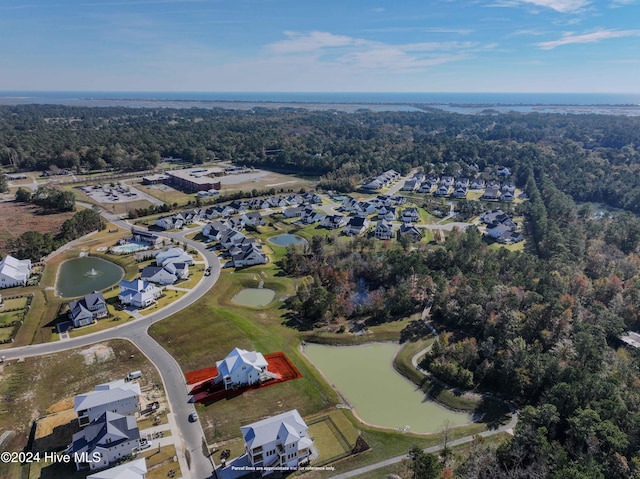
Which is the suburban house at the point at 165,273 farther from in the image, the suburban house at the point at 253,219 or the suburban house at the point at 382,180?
the suburban house at the point at 382,180

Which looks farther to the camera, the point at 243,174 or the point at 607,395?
the point at 243,174

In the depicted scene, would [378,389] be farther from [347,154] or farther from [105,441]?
[347,154]

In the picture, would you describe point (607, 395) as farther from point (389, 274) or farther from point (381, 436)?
point (389, 274)

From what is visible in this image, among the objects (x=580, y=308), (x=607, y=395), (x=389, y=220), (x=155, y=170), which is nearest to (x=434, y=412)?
(x=607, y=395)

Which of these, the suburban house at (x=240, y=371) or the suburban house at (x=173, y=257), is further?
the suburban house at (x=173, y=257)

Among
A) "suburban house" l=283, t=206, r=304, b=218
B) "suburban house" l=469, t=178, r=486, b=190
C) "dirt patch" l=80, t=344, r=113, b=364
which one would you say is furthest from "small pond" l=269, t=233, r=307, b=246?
"suburban house" l=469, t=178, r=486, b=190

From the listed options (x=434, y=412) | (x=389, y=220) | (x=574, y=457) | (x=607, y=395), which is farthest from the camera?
(x=389, y=220)

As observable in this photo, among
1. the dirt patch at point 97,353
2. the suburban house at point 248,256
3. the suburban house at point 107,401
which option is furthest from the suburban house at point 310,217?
the suburban house at point 107,401
